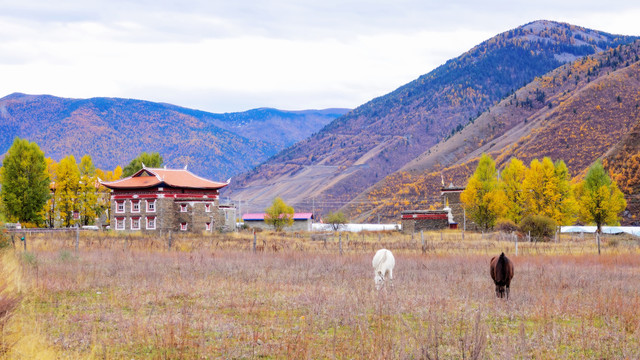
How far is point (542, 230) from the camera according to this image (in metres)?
48.1

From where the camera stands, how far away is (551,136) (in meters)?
127

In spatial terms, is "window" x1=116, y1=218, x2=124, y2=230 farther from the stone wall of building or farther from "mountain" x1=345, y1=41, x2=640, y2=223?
"mountain" x1=345, y1=41, x2=640, y2=223

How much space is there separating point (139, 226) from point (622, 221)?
62.2 meters

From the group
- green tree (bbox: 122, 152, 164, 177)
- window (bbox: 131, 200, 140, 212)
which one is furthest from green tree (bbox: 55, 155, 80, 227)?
green tree (bbox: 122, 152, 164, 177)

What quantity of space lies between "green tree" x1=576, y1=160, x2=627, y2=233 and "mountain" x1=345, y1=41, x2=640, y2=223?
1593 centimetres

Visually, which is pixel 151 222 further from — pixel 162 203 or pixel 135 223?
pixel 162 203

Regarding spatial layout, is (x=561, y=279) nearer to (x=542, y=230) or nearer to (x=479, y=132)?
(x=542, y=230)

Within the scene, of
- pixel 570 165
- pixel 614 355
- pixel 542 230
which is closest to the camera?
pixel 614 355

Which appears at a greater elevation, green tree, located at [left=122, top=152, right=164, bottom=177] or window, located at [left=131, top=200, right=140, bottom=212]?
green tree, located at [left=122, top=152, right=164, bottom=177]

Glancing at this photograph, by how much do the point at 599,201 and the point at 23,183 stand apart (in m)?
61.7

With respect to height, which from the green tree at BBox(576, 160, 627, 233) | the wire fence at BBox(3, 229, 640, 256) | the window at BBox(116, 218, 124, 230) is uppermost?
the green tree at BBox(576, 160, 627, 233)

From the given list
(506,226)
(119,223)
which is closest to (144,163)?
(119,223)

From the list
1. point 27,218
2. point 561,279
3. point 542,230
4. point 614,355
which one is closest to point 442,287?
point 561,279

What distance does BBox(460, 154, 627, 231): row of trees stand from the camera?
60.3m
